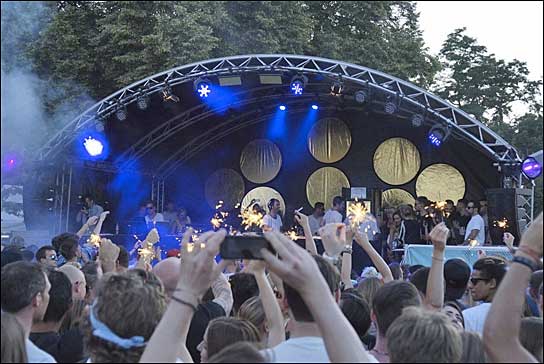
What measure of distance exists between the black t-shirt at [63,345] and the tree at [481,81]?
101 feet

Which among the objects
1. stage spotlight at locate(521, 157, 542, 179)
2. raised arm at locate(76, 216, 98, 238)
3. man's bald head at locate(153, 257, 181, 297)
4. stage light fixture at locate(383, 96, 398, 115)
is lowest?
man's bald head at locate(153, 257, 181, 297)

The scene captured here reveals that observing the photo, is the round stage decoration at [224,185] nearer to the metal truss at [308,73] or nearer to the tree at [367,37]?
the tree at [367,37]

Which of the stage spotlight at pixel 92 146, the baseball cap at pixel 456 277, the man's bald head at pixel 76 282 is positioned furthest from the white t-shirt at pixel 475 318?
the stage spotlight at pixel 92 146

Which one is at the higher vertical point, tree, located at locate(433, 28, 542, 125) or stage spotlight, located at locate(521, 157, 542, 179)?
tree, located at locate(433, 28, 542, 125)

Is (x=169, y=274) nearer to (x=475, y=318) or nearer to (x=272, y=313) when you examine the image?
(x=272, y=313)

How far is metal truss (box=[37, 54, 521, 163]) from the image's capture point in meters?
12.5

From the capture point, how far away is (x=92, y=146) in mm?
14289

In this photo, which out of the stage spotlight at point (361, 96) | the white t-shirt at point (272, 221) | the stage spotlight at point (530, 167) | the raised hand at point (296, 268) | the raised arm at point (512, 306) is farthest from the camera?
the white t-shirt at point (272, 221)

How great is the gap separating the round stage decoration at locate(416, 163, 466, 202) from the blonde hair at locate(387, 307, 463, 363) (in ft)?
48.3

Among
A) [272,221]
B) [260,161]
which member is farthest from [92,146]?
[260,161]

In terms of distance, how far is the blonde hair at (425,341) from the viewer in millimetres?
2246

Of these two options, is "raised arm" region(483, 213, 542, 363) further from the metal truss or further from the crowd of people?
the metal truss

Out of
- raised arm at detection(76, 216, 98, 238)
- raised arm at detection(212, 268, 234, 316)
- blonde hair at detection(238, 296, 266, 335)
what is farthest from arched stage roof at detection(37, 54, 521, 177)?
blonde hair at detection(238, 296, 266, 335)

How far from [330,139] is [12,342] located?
1589cm
